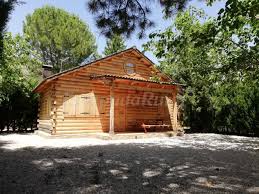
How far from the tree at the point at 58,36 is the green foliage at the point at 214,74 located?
2070 centimetres

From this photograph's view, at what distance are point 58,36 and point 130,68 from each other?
72.0 feet

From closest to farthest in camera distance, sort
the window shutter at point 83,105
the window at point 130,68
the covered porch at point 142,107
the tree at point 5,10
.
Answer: the tree at point 5,10
the window shutter at point 83,105
the covered porch at point 142,107
the window at point 130,68

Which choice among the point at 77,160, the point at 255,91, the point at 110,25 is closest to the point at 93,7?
the point at 110,25

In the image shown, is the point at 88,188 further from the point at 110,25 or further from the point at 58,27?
the point at 58,27

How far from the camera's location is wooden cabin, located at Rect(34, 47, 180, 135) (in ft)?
52.3

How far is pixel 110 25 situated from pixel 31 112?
614 inches

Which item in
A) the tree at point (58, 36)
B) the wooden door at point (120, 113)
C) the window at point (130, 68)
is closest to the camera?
the wooden door at point (120, 113)

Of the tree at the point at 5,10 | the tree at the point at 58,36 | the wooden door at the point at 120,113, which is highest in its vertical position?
the tree at the point at 58,36

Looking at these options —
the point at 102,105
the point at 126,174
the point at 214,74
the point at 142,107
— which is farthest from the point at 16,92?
the point at 126,174

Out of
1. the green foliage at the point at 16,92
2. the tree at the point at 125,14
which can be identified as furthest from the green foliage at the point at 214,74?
the green foliage at the point at 16,92

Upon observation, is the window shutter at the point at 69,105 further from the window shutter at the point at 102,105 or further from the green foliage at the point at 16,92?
the green foliage at the point at 16,92

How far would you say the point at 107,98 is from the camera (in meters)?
18.0

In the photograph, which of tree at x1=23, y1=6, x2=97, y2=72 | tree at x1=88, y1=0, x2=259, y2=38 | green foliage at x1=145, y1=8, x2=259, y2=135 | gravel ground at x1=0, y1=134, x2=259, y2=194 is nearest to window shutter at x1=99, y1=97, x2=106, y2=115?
green foliage at x1=145, y1=8, x2=259, y2=135

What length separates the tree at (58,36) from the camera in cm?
3800
